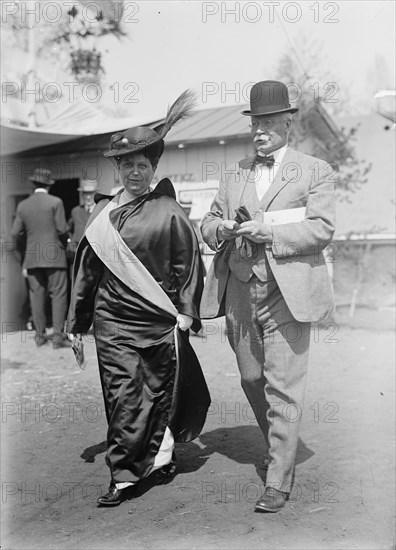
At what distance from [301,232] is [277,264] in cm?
21

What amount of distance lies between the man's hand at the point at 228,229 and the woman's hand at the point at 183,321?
0.51m

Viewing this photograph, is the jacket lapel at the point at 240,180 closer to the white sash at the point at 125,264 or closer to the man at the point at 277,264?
the man at the point at 277,264

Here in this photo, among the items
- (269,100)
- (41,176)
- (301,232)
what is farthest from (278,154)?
(41,176)

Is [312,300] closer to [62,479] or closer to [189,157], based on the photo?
[62,479]

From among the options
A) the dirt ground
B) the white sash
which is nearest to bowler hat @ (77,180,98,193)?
the dirt ground

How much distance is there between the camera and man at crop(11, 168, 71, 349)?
8.20m

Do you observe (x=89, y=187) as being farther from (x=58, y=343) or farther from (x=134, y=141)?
(x=134, y=141)

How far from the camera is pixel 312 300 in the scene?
11.5ft

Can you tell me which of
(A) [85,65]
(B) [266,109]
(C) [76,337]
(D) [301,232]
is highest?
(A) [85,65]

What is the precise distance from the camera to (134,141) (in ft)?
12.0

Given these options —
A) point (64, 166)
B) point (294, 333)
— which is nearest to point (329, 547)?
point (294, 333)

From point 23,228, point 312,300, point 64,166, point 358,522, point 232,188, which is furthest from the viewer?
point 64,166

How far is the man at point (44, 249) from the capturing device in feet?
26.9

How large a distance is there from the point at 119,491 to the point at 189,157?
20.2 feet
